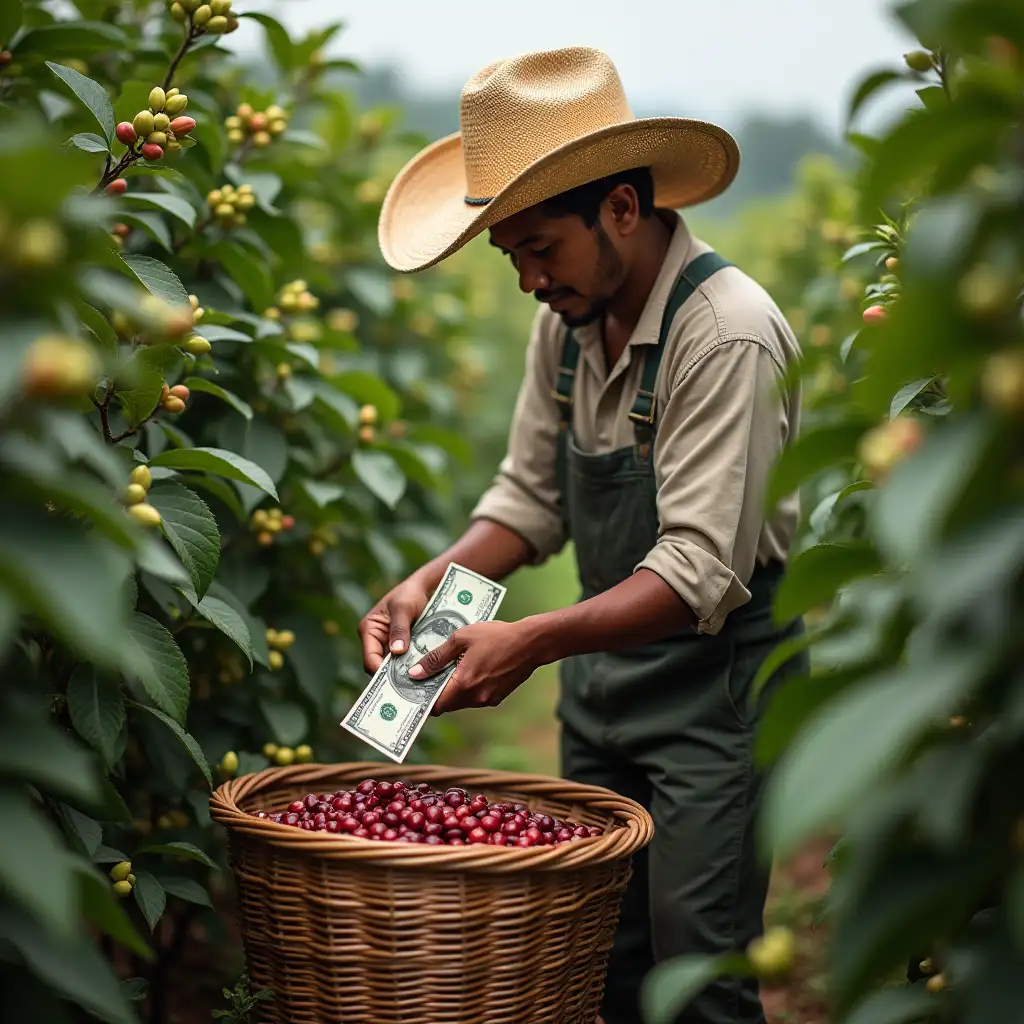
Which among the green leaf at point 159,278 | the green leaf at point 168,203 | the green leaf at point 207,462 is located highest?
the green leaf at point 168,203

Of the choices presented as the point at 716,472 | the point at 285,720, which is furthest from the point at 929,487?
the point at 285,720

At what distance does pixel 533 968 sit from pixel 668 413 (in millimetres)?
1064

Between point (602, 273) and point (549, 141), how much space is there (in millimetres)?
285

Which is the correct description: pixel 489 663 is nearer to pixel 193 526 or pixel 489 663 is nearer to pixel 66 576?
pixel 193 526

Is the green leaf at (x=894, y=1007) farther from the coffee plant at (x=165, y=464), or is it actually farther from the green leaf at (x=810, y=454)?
the coffee plant at (x=165, y=464)

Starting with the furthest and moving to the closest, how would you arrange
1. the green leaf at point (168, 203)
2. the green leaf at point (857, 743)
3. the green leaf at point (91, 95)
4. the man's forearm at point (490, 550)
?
1. the man's forearm at point (490, 550)
2. the green leaf at point (168, 203)
3. the green leaf at point (91, 95)
4. the green leaf at point (857, 743)

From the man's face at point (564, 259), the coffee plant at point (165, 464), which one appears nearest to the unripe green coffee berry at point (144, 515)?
the coffee plant at point (165, 464)

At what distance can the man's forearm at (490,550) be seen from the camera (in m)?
2.84

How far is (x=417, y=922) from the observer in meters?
1.87

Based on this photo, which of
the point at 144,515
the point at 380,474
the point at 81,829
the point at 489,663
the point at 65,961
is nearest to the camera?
the point at 65,961

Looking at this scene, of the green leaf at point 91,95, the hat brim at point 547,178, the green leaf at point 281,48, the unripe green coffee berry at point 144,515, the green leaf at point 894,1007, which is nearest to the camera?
the green leaf at point 894,1007

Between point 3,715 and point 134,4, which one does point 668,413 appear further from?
point 134,4

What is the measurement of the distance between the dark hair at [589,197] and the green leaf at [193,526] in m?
0.95

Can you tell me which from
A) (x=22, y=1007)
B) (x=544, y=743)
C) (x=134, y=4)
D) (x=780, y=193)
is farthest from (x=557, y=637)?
(x=780, y=193)
